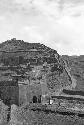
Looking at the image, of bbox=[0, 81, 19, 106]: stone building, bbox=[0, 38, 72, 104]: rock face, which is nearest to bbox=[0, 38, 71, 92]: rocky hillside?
bbox=[0, 38, 72, 104]: rock face

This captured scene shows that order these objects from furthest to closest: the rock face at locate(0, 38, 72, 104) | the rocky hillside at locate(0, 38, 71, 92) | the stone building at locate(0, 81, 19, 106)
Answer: the rocky hillside at locate(0, 38, 71, 92) < the rock face at locate(0, 38, 72, 104) < the stone building at locate(0, 81, 19, 106)

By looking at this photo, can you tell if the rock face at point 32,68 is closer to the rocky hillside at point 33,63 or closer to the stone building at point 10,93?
the rocky hillside at point 33,63

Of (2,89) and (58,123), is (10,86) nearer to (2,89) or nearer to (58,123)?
(2,89)

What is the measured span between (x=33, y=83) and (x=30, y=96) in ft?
5.13

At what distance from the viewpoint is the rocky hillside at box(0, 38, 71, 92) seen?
35219 mm

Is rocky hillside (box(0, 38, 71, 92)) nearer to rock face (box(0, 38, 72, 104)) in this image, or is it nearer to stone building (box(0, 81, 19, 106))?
rock face (box(0, 38, 72, 104))

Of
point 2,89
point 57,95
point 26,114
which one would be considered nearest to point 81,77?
point 57,95

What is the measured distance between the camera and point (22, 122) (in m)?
20.4

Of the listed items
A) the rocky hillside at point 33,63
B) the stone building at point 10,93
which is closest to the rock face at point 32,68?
the rocky hillside at point 33,63

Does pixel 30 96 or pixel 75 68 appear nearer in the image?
pixel 30 96

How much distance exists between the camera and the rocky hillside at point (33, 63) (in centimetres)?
3522

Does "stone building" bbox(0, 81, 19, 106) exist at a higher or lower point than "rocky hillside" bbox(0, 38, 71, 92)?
lower

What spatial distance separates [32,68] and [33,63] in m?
4.08

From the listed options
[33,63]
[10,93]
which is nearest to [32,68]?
[33,63]
